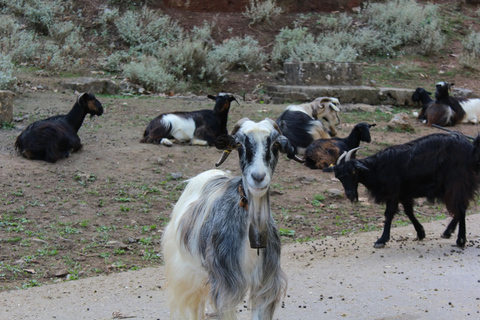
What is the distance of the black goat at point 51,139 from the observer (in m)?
9.06

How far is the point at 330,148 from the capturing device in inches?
418

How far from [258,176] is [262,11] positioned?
56.5ft

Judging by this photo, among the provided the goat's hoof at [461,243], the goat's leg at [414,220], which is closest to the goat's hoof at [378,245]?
the goat's leg at [414,220]

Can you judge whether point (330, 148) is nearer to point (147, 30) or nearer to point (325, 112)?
point (325, 112)

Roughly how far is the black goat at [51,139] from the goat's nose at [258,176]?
6.36 metres

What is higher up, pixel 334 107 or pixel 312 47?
pixel 312 47

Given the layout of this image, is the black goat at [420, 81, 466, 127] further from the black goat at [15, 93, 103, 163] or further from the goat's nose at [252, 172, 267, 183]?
the goat's nose at [252, 172, 267, 183]

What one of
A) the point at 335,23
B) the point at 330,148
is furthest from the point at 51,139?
the point at 335,23

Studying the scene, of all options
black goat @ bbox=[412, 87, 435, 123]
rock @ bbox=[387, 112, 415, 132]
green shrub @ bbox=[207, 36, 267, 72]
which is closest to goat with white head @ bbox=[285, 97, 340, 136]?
rock @ bbox=[387, 112, 415, 132]

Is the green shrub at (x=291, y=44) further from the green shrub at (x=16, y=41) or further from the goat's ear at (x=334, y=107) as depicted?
the green shrub at (x=16, y=41)

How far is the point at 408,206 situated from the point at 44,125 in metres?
5.76

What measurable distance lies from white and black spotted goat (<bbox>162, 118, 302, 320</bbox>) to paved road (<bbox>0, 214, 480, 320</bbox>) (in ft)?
2.99

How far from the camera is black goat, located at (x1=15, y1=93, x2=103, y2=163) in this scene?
357 inches

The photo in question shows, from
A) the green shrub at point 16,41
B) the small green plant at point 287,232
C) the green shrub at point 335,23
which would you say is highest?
the green shrub at point 335,23
